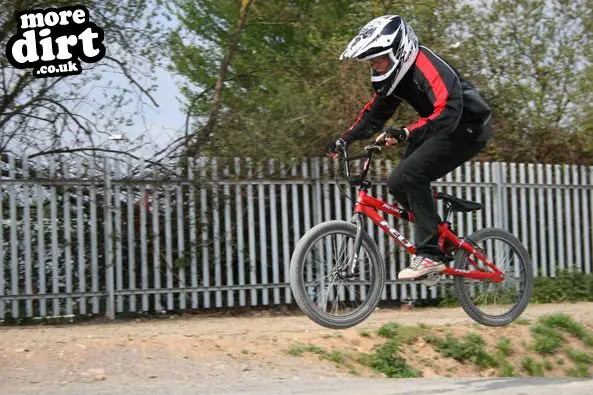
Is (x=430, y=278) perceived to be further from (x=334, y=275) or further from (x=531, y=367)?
(x=531, y=367)

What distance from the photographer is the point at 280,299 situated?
10.1 metres

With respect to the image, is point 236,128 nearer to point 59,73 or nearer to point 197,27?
point 59,73

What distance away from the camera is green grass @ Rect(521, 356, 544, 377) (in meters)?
8.48

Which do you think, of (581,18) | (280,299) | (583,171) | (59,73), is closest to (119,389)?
(280,299)

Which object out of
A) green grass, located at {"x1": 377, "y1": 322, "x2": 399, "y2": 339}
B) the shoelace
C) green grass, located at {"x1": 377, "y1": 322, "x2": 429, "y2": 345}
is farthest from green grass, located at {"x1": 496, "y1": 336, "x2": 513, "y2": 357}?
the shoelace

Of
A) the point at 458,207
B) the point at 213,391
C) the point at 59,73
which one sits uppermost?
the point at 59,73

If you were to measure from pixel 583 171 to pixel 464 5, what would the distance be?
3455 millimetres

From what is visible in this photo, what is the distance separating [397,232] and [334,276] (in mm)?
851

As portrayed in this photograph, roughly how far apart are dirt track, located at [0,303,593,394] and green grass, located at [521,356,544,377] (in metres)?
0.53

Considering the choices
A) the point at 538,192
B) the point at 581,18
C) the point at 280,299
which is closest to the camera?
the point at 280,299

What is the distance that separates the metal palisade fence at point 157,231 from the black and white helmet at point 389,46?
3.64m

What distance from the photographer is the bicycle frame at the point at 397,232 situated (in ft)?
20.6

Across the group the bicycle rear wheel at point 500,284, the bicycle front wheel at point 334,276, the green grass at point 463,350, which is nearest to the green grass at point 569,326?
the green grass at point 463,350

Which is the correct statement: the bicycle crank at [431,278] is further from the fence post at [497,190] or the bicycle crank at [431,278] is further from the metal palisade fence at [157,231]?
the fence post at [497,190]
